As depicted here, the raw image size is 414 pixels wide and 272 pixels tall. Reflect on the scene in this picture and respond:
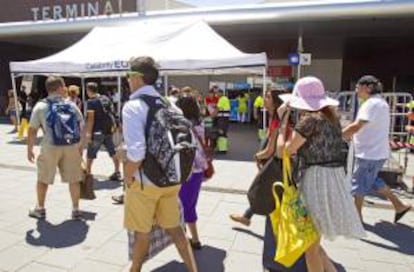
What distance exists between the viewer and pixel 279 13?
1223 cm

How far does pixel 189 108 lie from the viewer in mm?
3947

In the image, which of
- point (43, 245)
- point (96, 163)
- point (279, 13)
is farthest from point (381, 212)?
point (279, 13)

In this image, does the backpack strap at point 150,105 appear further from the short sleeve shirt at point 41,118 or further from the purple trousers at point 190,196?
the short sleeve shirt at point 41,118

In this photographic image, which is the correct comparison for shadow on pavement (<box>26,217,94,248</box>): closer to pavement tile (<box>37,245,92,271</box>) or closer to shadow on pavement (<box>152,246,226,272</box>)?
pavement tile (<box>37,245,92,271</box>)

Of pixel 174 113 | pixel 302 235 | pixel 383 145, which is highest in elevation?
pixel 174 113

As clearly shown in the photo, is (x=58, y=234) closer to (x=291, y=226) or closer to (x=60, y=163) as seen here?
(x=60, y=163)

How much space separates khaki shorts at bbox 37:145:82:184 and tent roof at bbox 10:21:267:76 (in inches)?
182

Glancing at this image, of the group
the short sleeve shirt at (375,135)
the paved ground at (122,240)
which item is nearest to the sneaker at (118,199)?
the paved ground at (122,240)

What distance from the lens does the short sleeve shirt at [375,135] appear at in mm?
4574

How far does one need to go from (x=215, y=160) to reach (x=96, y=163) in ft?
8.10

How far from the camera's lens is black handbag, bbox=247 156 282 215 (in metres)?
3.27

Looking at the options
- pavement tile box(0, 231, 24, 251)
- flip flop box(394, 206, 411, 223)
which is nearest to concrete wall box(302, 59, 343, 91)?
flip flop box(394, 206, 411, 223)

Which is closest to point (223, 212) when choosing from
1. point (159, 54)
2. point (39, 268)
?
point (39, 268)

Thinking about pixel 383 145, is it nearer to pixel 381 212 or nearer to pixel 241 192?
pixel 381 212
